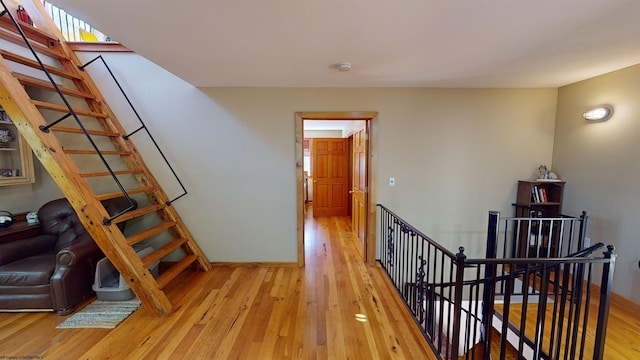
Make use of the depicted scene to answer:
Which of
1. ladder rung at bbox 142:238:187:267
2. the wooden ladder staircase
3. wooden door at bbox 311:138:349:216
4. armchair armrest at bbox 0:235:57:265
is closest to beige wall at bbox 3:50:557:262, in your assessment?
the wooden ladder staircase

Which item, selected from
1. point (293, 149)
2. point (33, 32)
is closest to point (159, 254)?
point (293, 149)

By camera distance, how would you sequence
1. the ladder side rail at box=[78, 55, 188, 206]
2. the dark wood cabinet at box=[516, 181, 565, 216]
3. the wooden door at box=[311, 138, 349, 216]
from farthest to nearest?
the wooden door at box=[311, 138, 349, 216]
the dark wood cabinet at box=[516, 181, 565, 216]
the ladder side rail at box=[78, 55, 188, 206]

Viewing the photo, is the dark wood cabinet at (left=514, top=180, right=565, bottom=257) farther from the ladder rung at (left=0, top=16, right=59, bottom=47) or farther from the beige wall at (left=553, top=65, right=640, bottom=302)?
the ladder rung at (left=0, top=16, right=59, bottom=47)

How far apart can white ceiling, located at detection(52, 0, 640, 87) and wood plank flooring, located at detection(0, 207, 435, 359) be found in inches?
92.1

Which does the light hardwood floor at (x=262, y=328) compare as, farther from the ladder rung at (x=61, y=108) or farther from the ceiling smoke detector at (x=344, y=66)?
the ceiling smoke detector at (x=344, y=66)

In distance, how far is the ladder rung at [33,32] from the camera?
239cm

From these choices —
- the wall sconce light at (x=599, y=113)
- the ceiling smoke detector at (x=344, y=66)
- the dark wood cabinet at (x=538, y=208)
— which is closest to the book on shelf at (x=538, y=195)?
the dark wood cabinet at (x=538, y=208)

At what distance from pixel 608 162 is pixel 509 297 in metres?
2.39

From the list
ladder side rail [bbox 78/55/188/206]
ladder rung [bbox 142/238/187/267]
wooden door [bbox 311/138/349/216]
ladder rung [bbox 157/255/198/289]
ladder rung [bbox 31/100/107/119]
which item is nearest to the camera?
ladder rung [bbox 31/100/107/119]

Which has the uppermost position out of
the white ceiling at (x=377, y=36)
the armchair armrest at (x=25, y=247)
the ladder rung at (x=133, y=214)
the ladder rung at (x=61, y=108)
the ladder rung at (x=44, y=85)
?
the white ceiling at (x=377, y=36)

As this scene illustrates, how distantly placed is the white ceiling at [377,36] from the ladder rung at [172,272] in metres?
2.10

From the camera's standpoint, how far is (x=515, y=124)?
10.6 feet

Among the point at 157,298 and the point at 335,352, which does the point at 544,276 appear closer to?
the point at 335,352

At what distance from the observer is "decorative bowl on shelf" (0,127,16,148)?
2823 mm
